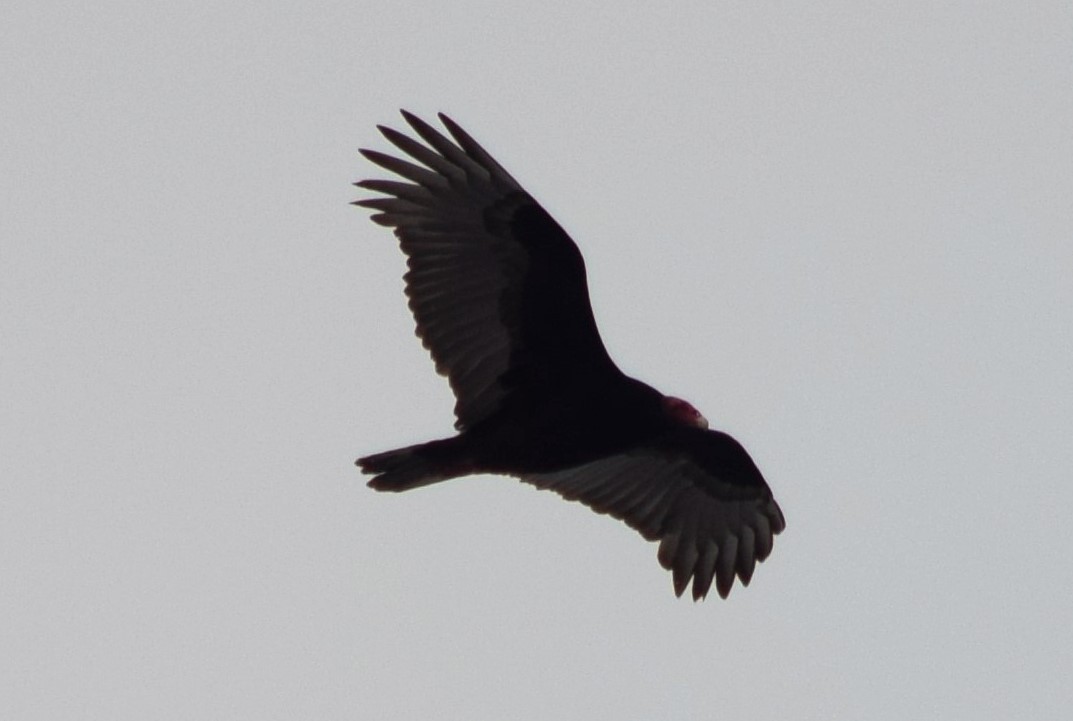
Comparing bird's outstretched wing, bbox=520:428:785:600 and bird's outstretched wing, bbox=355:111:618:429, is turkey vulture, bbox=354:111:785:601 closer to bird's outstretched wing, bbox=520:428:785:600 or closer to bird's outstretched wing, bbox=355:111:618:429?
bird's outstretched wing, bbox=355:111:618:429

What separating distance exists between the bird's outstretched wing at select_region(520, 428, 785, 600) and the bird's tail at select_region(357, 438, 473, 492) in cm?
101

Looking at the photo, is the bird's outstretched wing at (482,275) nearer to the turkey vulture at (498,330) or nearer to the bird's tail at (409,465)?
the turkey vulture at (498,330)

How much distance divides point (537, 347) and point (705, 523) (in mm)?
1581

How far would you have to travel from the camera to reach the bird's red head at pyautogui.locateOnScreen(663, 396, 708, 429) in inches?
452

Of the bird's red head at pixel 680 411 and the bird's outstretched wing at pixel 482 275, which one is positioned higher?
the bird's outstretched wing at pixel 482 275

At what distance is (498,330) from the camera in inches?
457

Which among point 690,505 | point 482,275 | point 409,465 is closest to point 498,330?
point 482,275

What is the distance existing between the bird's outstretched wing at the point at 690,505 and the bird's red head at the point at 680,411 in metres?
0.61

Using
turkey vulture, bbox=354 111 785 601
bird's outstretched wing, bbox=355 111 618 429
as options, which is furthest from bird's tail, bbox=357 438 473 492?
bird's outstretched wing, bbox=355 111 618 429

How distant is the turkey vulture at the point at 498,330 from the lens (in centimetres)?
1134

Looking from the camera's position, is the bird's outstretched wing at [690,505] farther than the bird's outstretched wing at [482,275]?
Yes

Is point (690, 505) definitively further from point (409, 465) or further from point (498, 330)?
point (409, 465)

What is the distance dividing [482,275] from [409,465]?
1.12 metres

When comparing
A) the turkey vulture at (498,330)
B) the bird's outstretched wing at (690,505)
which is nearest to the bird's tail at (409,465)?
the turkey vulture at (498,330)
